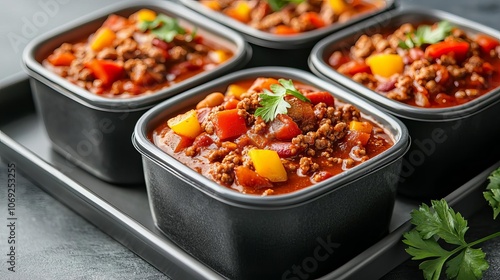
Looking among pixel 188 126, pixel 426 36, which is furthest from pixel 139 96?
pixel 426 36

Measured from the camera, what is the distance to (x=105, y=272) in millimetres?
3893

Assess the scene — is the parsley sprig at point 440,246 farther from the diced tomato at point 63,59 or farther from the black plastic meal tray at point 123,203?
the diced tomato at point 63,59

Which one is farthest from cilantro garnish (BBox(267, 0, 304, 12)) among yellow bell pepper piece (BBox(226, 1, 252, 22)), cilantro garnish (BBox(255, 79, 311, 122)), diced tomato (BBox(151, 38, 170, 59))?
cilantro garnish (BBox(255, 79, 311, 122))

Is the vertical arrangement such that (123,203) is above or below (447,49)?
below

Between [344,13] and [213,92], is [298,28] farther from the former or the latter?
[213,92]

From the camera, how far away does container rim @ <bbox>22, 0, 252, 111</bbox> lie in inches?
169

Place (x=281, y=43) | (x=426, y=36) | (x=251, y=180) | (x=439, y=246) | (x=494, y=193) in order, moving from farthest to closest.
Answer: (x=281, y=43)
(x=426, y=36)
(x=494, y=193)
(x=439, y=246)
(x=251, y=180)

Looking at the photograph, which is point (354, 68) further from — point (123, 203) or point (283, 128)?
point (123, 203)

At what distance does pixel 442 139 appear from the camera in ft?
13.7

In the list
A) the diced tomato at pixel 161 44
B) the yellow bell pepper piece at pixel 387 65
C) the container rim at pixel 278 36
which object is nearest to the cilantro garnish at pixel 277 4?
the container rim at pixel 278 36

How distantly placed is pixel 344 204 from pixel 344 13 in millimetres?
2316

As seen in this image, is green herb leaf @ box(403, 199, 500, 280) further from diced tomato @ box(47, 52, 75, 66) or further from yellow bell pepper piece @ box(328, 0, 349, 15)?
diced tomato @ box(47, 52, 75, 66)

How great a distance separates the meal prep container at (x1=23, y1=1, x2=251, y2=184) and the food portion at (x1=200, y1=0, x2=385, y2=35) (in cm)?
46

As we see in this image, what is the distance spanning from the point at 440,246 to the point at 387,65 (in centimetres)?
123
